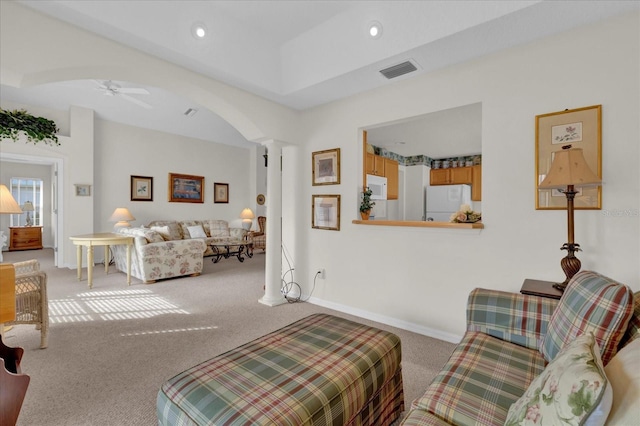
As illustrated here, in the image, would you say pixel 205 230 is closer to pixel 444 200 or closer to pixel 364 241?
pixel 364 241

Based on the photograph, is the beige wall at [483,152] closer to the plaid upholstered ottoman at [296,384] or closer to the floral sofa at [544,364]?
the floral sofa at [544,364]

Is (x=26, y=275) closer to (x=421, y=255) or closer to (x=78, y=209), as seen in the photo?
(x=421, y=255)

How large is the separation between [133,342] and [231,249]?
16.8ft

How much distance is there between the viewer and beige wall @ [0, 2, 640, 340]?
79.5 inches

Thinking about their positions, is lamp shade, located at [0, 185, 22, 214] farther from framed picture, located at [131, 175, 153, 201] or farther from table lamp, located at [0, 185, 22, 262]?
framed picture, located at [131, 175, 153, 201]

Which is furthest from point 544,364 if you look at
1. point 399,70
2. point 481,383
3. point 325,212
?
point 325,212

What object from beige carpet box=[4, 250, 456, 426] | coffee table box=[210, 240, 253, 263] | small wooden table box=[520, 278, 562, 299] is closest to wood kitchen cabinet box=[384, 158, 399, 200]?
beige carpet box=[4, 250, 456, 426]

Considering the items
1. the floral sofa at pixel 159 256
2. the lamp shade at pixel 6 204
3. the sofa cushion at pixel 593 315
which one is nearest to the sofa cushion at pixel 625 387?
the sofa cushion at pixel 593 315

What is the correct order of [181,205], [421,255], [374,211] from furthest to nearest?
[181,205]
[374,211]
[421,255]

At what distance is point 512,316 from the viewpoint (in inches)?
67.2

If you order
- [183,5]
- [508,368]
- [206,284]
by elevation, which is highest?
[183,5]

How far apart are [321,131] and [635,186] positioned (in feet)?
9.08

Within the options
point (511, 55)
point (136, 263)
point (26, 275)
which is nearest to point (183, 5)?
point (26, 275)

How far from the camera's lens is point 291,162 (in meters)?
3.96
